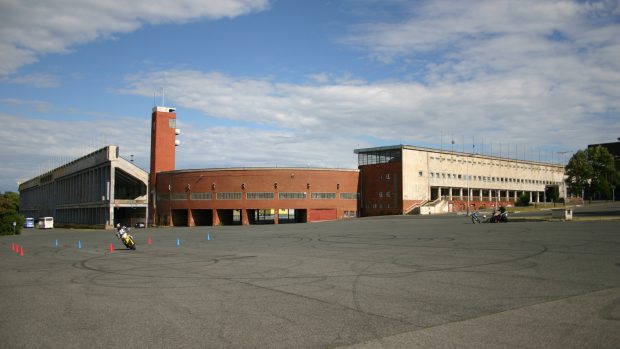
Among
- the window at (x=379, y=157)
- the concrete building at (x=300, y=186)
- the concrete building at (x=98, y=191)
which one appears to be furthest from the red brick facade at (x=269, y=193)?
the concrete building at (x=98, y=191)

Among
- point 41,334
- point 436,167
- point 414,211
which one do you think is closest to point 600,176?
point 436,167

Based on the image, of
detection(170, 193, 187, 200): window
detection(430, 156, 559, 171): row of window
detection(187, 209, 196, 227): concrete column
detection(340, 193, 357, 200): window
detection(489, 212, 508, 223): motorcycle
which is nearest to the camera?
detection(489, 212, 508, 223): motorcycle

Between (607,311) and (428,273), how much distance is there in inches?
251

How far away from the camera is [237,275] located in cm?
1727

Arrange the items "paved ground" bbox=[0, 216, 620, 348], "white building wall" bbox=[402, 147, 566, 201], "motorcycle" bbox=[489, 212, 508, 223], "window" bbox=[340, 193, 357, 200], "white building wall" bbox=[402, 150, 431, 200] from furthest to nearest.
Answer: "window" bbox=[340, 193, 357, 200], "white building wall" bbox=[402, 147, 566, 201], "white building wall" bbox=[402, 150, 431, 200], "motorcycle" bbox=[489, 212, 508, 223], "paved ground" bbox=[0, 216, 620, 348]

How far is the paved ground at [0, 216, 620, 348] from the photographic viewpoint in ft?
29.7

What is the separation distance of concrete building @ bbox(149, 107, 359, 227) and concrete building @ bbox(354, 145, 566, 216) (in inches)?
163

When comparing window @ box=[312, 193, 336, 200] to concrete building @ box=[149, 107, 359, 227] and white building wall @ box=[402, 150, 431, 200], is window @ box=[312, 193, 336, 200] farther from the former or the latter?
white building wall @ box=[402, 150, 431, 200]

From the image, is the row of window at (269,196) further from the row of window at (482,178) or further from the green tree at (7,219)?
the green tree at (7,219)

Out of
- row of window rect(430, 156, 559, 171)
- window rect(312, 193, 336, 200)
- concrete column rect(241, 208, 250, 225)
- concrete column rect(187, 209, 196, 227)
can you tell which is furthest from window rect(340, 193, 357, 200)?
concrete column rect(187, 209, 196, 227)

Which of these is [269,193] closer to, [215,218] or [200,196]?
[215,218]

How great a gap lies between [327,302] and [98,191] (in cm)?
10467

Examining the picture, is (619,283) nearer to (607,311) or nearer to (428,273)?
(607,311)

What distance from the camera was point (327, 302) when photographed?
1223 cm
